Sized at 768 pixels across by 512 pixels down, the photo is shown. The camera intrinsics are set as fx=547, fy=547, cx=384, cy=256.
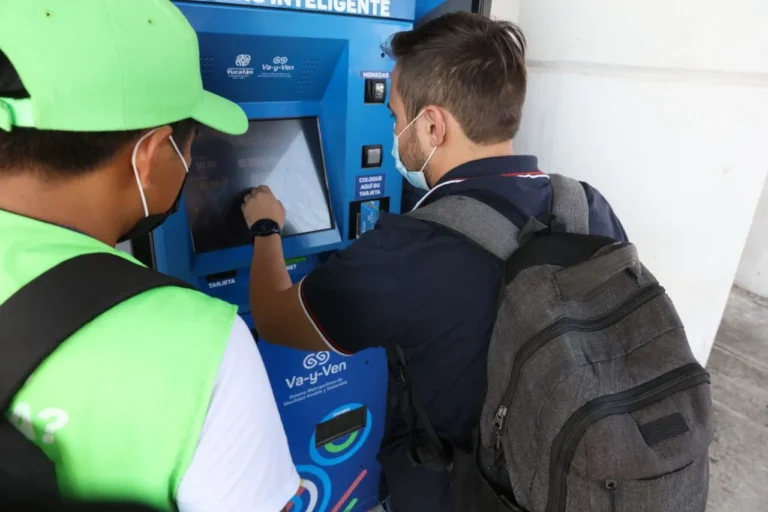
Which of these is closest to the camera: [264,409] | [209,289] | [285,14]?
[264,409]

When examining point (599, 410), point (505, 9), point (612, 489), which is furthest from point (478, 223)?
point (505, 9)

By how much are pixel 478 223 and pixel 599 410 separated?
408 millimetres

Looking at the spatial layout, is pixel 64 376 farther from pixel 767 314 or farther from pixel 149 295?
pixel 767 314

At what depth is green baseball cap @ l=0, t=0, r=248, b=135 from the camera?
2.15ft

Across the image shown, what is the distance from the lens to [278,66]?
1.50m

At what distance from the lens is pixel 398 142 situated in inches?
58.0

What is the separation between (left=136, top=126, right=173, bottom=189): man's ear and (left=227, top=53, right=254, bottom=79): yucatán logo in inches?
25.4

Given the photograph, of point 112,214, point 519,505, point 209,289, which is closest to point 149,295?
point 112,214

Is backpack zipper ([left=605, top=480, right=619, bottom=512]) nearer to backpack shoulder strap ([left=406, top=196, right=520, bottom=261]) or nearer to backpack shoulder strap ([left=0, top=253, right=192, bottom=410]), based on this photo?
backpack shoulder strap ([left=406, top=196, right=520, bottom=261])

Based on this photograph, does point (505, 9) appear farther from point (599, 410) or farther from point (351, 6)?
point (599, 410)

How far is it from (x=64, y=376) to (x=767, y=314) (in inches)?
197

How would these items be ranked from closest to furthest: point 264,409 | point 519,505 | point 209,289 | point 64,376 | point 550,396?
point 64,376, point 264,409, point 550,396, point 519,505, point 209,289

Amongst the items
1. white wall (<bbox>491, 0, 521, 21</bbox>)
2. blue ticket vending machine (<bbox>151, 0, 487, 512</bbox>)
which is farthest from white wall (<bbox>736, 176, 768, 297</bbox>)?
blue ticket vending machine (<bbox>151, 0, 487, 512</bbox>)

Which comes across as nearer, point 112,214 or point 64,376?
point 64,376
